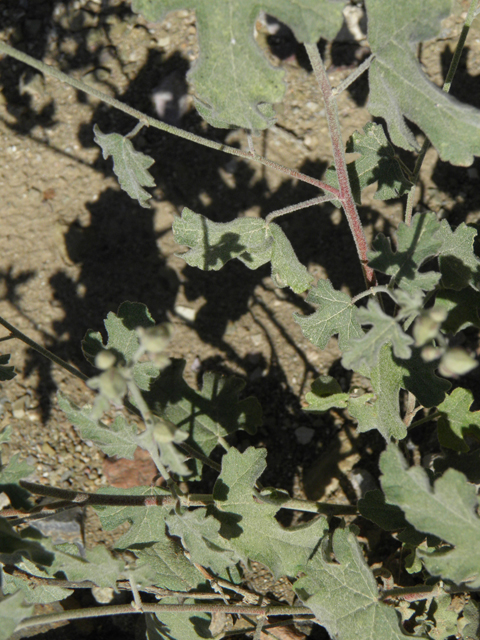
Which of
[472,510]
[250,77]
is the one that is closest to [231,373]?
[472,510]

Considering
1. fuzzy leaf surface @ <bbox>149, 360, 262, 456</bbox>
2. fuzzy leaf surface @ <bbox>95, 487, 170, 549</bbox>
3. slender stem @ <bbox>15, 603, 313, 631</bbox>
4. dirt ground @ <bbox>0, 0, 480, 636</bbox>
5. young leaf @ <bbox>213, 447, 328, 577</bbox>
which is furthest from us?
dirt ground @ <bbox>0, 0, 480, 636</bbox>

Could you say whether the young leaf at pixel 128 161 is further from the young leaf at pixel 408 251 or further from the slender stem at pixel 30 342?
the young leaf at pixel 408 251

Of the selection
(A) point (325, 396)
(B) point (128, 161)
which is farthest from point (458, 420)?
(B) point (128, 161)

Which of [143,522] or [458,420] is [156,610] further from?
[458,420]

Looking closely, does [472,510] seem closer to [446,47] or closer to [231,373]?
[231,373]

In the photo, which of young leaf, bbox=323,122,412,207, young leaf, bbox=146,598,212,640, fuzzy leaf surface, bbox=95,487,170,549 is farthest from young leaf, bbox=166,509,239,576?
young leaf, bbox=323,122,412,207

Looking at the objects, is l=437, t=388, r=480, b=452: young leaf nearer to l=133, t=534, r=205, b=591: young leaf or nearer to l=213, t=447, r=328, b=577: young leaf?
l=213, t=447, r=328, b=577: young leaf

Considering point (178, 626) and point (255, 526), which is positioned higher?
point (255, 526)
